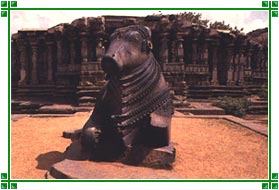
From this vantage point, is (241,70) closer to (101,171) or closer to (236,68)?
(236,68)

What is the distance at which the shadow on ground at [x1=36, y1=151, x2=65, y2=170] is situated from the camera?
14.6ft

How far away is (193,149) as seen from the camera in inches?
214

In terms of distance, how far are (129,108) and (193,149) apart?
1.90 metres

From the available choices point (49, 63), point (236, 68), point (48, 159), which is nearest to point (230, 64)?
point (236, 68)

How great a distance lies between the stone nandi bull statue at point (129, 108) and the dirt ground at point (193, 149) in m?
0.50

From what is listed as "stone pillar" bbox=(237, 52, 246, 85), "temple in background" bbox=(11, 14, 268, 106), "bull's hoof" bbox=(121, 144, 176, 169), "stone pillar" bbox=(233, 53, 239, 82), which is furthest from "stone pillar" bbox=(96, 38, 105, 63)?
"bull's hoof" bbox=(121, 144, 176, 169)

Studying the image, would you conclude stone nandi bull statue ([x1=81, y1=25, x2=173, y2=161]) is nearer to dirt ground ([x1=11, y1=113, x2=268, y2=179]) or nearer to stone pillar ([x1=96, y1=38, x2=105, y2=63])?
dirt ground ([x1=11, y1=113, x2=268, y2=179])

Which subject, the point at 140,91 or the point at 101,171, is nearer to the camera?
the point at 101,171

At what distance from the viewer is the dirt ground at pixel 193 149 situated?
4203 millimetres

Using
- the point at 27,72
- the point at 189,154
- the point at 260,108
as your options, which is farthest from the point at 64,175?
the point at 27,72

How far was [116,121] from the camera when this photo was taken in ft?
13.6

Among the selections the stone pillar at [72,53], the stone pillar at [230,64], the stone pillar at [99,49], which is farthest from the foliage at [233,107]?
the stone pillar at [72,53]

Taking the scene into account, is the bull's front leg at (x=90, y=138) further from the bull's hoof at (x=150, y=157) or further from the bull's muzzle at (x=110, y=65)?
the bull's muzzle at (x=110, y=65)

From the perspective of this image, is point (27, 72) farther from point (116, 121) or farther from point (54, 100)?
point (116, 121)
